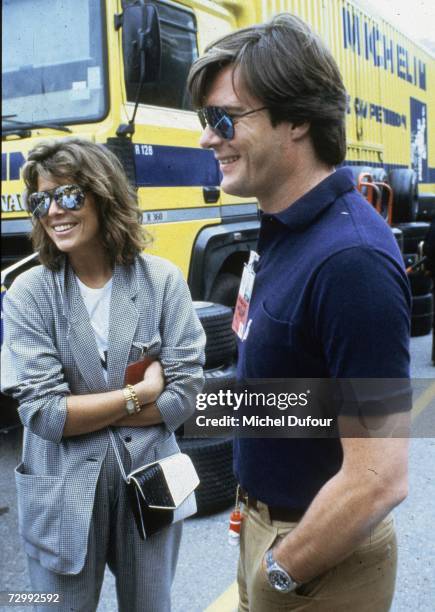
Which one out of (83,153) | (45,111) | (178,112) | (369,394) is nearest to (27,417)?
(83,153)

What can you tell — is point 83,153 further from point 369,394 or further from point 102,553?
point 369,394

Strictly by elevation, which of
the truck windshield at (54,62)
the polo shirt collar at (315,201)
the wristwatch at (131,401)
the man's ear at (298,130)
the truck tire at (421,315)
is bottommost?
the truck tire at (421,315)

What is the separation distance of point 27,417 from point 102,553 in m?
0.39

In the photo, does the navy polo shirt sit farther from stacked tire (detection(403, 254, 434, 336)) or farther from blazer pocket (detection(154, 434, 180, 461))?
stacked tire (detection(403, 254, 434, 336))

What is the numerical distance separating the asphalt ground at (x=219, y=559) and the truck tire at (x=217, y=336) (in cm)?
74

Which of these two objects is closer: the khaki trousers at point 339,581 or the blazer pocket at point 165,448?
the khaki trousers at point 339,581

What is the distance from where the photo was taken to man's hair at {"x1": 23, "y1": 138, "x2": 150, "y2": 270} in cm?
194

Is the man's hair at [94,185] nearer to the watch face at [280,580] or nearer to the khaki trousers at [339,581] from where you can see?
the khaki trousers at [339,581]

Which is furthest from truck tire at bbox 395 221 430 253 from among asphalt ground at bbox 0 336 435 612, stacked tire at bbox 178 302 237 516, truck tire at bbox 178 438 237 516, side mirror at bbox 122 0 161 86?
truck tire at bbox 178 438 237 516

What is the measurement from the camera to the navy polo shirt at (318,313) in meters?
1.02

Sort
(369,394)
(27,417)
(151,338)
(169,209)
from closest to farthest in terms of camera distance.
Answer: (369,394), (27,417), (151,338), (169,209)

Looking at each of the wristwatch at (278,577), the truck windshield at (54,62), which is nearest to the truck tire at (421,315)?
the truck windshield at (54,62)

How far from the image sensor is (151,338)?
1.93 meters

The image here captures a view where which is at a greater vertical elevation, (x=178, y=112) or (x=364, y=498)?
(x=178, y=112)
